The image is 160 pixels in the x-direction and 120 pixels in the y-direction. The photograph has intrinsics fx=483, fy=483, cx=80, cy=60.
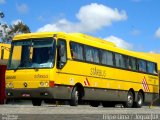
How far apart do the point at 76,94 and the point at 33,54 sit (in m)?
2.70

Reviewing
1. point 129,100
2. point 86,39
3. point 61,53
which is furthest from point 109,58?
point 61,53

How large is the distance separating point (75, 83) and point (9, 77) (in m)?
2.83

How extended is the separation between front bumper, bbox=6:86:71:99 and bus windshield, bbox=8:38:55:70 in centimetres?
94

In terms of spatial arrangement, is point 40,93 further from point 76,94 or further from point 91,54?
point 91,54

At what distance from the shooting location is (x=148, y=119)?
42.2ft

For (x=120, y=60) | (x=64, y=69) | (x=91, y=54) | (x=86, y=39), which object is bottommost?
(x=64, y=69)

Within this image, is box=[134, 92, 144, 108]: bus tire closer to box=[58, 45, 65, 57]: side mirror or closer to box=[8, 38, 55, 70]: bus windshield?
box=[58, 45, 65, 57]: side mirror

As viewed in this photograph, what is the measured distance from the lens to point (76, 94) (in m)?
20.7

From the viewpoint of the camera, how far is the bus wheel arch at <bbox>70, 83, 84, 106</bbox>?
20328 mm

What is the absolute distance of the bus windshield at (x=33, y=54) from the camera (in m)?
19.3

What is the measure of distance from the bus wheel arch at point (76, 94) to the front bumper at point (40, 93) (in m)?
0.31

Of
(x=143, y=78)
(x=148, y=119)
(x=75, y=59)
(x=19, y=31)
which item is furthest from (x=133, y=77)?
(x=19, y=31)

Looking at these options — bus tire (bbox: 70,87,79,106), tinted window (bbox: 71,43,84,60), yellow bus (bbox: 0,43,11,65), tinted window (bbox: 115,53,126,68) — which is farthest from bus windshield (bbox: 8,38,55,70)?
tinted window (bbox: 115,53,126,68)

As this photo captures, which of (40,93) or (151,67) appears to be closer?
(40,93)
